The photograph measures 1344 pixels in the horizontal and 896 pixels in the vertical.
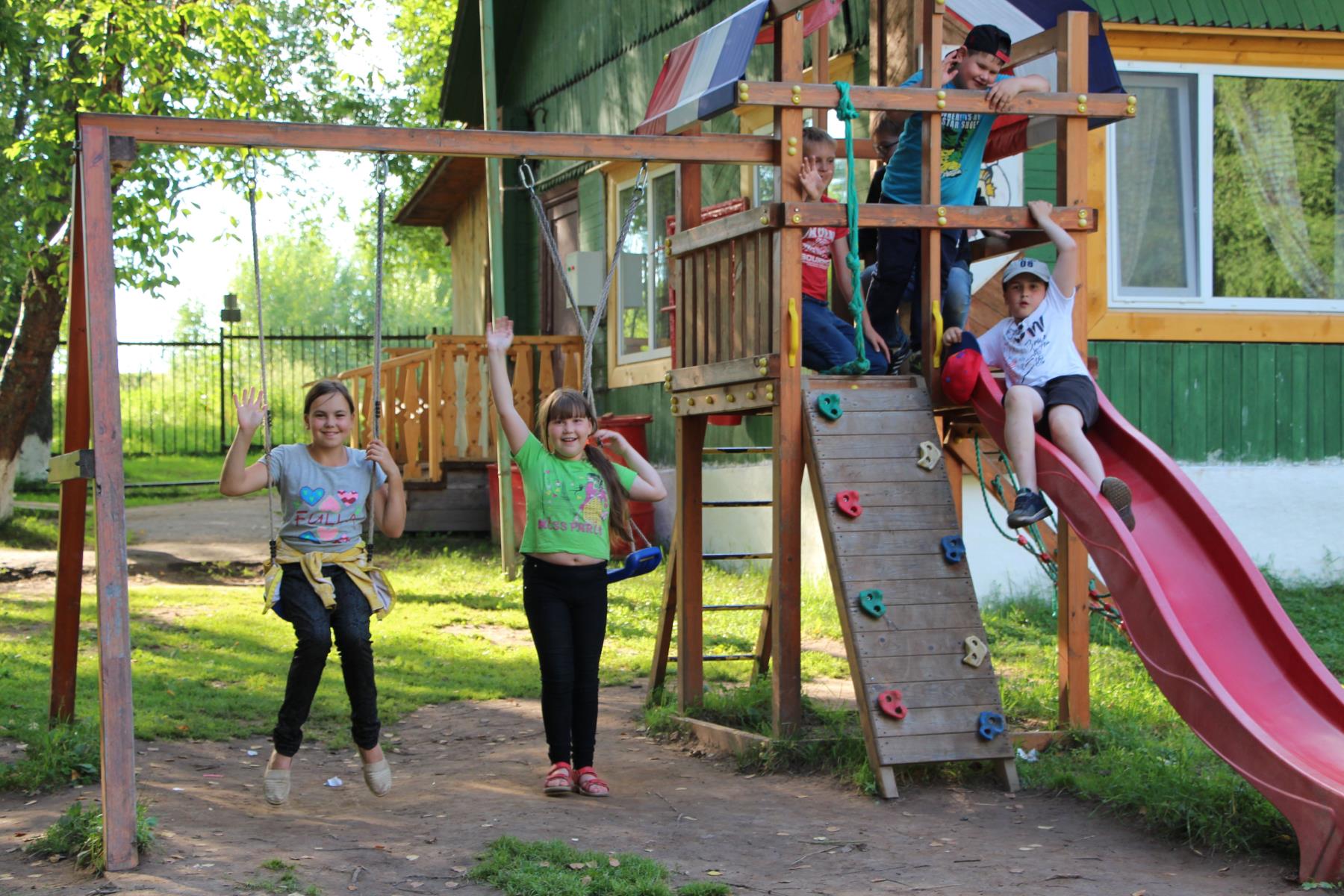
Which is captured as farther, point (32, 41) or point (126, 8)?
point (32, 41)

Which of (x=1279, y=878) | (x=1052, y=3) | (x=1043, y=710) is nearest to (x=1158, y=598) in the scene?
(x=1279, y=878)

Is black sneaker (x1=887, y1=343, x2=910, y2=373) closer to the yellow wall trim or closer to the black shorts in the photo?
the black shorts

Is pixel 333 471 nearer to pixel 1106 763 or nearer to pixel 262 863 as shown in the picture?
pixel 262 863

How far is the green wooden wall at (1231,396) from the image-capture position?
33.3ft

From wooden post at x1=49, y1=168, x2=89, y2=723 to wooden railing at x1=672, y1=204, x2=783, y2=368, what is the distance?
2663 mm

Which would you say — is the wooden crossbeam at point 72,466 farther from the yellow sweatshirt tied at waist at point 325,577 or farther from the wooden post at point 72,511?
the yellow sweatshirt tied at waist at point 325,577

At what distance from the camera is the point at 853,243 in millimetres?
6254

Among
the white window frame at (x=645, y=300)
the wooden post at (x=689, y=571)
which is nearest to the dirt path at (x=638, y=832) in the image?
the wooden post at (x=689, y=571)

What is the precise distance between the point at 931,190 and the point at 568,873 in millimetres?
3323

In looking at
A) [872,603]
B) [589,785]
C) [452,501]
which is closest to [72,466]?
[589,785]

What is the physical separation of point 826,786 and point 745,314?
2048mm

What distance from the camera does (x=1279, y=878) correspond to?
456cm

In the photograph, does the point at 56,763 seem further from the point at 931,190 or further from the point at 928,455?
the point at 931,190

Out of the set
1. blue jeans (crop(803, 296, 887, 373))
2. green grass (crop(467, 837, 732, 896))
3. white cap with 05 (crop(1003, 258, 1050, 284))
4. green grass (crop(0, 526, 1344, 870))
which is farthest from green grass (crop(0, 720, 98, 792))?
white cap with 05 (crop(1003, 258, 1050, 284))
